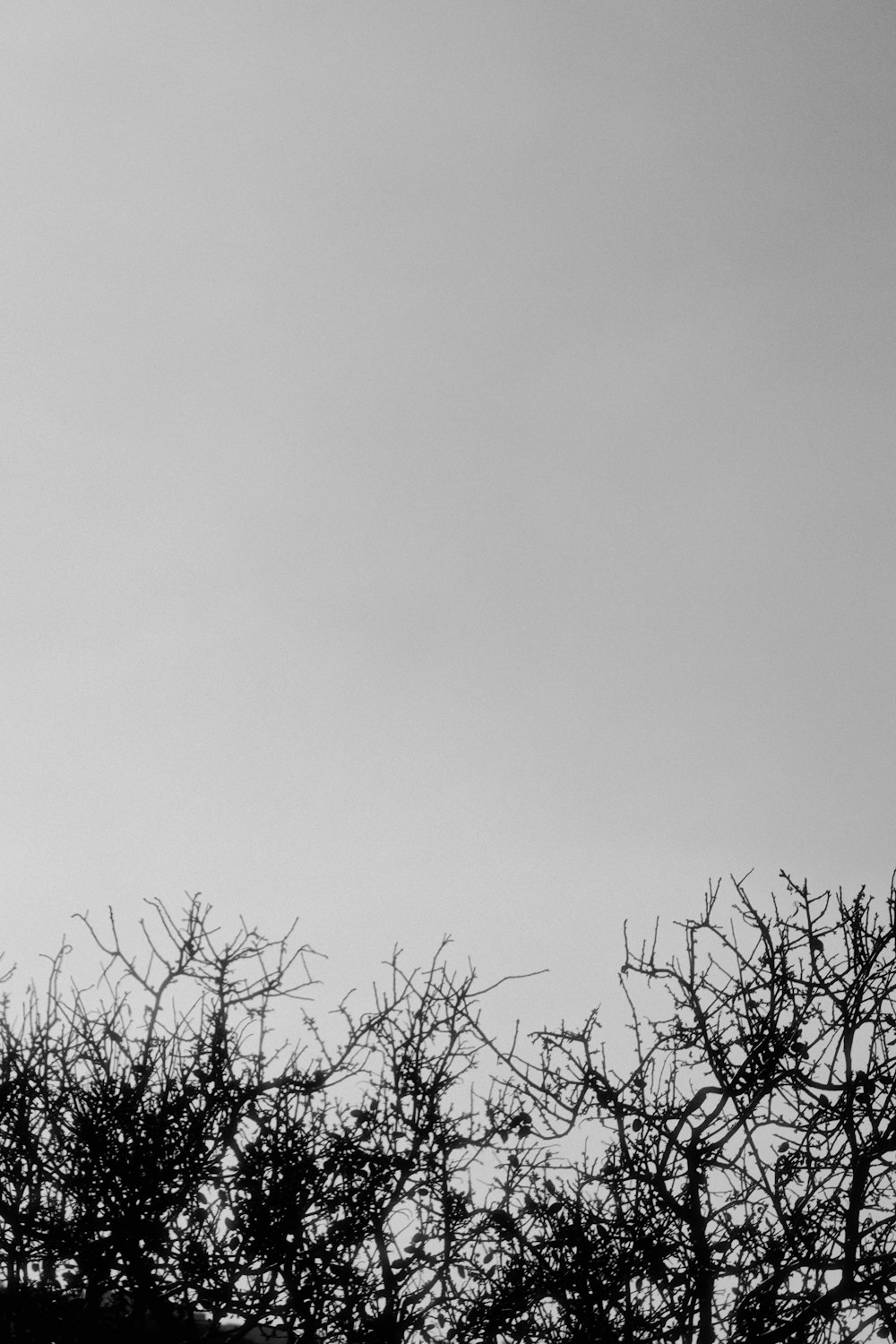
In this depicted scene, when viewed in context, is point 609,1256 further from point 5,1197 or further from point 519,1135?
point 5,1197

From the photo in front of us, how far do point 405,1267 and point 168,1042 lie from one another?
351 cm

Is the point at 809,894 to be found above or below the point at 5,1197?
above

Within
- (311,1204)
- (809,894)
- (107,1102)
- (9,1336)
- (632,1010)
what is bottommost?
(9,1336)

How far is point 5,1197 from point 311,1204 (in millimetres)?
3327

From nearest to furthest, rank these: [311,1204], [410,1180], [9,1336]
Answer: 1. [9,1336]
2. [311,1204]
3. [410,1180]

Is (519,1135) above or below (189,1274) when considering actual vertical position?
above

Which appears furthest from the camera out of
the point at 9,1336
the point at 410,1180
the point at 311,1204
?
the point at 410,1180

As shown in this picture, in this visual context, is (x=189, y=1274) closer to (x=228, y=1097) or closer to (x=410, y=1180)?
(x=228, y=1097)

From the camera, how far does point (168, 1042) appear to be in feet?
38.7

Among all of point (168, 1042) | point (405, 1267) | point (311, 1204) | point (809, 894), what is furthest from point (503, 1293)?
point (809, 894)

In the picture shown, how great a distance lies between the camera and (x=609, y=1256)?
1071cm

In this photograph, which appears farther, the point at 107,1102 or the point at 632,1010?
the point at 632,1010

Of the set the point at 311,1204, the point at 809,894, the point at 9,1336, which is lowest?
the point at 9,1336

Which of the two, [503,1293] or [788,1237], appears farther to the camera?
[503,1293]
